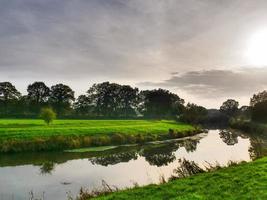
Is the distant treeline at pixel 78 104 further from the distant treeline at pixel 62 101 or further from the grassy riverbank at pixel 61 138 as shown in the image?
A: the grassy riverbank at pixel 61 138

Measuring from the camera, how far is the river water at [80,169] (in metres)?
28.8

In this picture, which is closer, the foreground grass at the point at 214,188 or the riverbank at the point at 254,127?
the foreground grass at the point at 214,188

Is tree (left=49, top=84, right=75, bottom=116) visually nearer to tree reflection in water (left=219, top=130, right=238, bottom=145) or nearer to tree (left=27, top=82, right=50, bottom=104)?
tree (left=27, top=82, right=50, bottom=104)

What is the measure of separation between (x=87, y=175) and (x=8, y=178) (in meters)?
7.40

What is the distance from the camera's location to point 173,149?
59.3m

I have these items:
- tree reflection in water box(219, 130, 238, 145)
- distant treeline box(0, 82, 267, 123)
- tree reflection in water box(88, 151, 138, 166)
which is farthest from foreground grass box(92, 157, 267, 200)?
distant treeline box(0, 82, 267, 123)

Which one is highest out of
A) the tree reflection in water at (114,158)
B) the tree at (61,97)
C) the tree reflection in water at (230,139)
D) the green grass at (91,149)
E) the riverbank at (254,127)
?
the tree at (61,97)

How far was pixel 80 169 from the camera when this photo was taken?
38719mm

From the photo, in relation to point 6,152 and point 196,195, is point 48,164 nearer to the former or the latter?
point 6,152

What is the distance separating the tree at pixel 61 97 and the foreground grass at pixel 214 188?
450 feet

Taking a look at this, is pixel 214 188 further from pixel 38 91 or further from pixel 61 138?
pixel 38 91

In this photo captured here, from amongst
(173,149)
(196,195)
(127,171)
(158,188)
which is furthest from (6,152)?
(196,195)

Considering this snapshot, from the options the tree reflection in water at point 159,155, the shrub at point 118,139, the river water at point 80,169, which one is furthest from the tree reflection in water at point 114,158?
the shrub at point 118,139

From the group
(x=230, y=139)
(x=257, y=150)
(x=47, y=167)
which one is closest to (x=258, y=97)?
(x=230, y=139)
